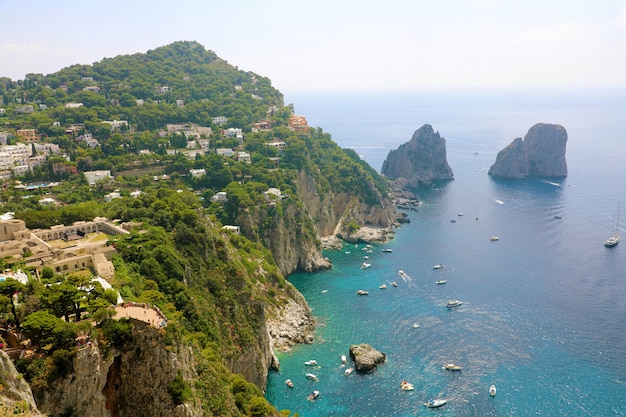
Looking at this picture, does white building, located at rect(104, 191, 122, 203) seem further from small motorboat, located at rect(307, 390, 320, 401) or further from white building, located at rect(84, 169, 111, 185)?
small motorboat, located at rect(307, 390, 320, 401)

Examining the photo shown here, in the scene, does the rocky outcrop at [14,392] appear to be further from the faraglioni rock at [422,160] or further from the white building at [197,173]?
the faraglioni rock at [422,160]

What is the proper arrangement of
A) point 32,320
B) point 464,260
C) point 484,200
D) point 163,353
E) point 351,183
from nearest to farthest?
point 32,320 < point 163,353 < point 464,260 < point 351,183 < point 484,200

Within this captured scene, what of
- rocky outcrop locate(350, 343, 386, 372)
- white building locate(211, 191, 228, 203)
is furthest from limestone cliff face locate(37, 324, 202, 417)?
white building locate(211, 191, 228, 203)

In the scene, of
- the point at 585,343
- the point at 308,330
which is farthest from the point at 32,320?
the point at 585,343

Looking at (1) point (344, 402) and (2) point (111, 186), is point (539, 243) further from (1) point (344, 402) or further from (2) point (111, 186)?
(2) point (111, 186)

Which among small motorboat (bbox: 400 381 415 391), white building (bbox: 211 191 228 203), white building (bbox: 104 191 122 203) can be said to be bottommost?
small motorboat (bbox: 400 381 415 391)
